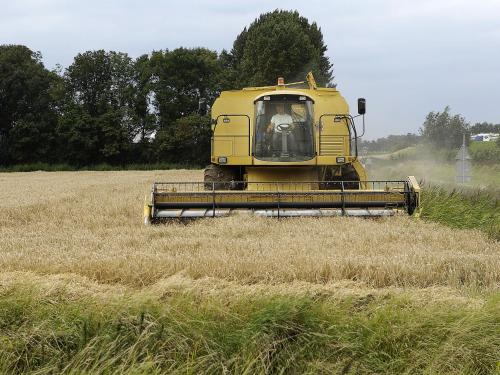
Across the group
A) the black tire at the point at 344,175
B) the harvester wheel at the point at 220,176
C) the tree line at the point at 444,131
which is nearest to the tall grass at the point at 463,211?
the black tire at the point at 344,175

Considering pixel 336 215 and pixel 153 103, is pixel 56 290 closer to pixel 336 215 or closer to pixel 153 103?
pixel 336 215

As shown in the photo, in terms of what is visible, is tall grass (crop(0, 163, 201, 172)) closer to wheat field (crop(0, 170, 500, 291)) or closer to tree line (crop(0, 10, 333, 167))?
tree line (crop(0, 10, 333, 167))

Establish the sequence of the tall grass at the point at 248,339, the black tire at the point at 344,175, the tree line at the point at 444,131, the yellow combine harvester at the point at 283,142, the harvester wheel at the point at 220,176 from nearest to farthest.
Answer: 1. the tall grass at the point at 248,339
2. the yellow combine harvester at the point at 283,142
3. the harvester wheel at the point at 220,176
4. the black tire at the point at 344,175
5. the tree line at the point at 444,131

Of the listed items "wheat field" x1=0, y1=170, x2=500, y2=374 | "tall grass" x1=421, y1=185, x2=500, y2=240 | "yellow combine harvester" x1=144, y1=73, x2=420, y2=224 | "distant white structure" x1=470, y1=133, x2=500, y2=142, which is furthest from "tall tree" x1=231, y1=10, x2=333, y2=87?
"wheat field" x1=0, y1=170, x2=500, y2=374

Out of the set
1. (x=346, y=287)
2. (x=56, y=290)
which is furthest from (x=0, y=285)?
(x=346, y=287)

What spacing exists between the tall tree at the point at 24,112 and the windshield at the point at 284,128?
38118mm

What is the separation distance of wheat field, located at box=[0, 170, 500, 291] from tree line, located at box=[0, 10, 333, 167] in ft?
118

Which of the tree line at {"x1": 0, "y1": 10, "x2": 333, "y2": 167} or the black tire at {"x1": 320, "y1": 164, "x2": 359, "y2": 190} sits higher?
the tree line at {"x1": 0, "y1": 10, "x2": 333, "y2": 167}

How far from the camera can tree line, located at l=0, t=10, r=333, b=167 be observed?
4531 centimetres

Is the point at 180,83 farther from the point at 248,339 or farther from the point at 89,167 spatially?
the point at 248,339

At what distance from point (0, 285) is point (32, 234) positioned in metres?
3.32

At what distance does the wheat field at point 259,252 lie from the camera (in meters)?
4.74

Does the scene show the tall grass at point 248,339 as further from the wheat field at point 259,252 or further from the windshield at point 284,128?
the windshield at point 284,128

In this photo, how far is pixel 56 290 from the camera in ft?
12.9
